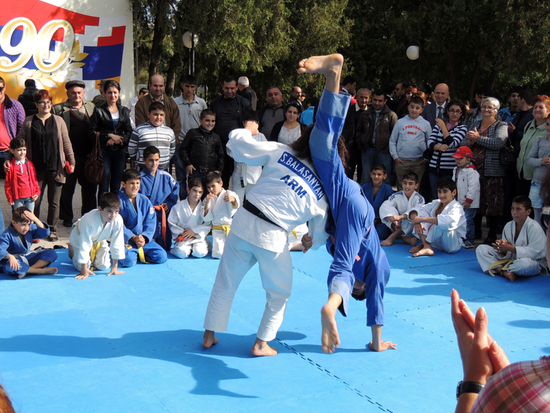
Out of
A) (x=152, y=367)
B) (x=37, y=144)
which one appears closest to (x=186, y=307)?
(x=152, y=367)

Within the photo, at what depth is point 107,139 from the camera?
6586 millimetres

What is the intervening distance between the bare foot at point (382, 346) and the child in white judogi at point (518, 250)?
2.03m

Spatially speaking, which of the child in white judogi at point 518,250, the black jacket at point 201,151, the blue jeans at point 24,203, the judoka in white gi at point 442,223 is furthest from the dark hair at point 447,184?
the blue jeans at point 24,203

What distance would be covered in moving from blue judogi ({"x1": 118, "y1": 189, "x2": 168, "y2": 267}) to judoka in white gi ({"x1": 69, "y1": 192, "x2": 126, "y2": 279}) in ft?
0.83

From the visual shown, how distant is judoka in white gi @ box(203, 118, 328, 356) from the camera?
3.06m

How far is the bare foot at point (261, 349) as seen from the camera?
3518 mm

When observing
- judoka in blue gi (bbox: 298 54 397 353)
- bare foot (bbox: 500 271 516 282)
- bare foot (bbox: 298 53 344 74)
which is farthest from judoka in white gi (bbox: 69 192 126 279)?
bare foot (bbox: 500 271 516 282)

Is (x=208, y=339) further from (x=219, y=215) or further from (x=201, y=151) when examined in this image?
(x=201, y=151)

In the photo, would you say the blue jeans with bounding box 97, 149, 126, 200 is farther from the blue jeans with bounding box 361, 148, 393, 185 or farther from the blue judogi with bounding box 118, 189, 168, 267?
the blue jeans with bounding box 361, 148, 393, 185

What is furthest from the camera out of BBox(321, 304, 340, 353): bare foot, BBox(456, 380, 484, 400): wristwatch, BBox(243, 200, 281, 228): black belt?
BBox(243, 200, 281, 228): black belt

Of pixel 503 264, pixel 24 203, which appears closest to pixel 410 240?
pixel 503 264

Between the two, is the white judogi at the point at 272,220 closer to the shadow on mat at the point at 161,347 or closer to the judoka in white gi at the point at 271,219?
the judoka in white gi at the point at 271,219

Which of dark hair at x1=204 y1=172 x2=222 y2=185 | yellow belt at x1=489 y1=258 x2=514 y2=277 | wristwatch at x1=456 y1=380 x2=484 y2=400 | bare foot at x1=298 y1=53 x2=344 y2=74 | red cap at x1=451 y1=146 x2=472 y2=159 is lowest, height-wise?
yellow belt at x1=489 y1=258 x2=514 y2=277

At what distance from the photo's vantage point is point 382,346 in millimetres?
3605
